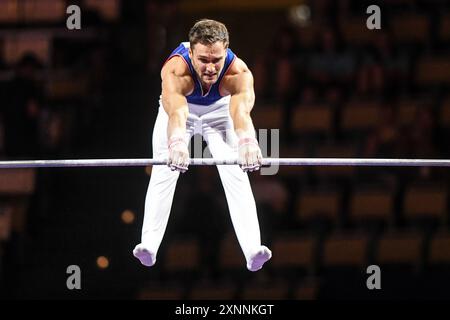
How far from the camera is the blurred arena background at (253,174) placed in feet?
35.9

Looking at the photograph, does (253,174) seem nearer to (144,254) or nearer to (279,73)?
(279,73)

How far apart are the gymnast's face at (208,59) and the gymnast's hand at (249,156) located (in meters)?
0.56

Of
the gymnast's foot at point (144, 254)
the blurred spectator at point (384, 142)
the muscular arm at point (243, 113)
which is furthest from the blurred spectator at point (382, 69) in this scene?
the gymnast's foot at point (144, 254)

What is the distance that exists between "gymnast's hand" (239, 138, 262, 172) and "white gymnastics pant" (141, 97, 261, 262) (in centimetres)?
51

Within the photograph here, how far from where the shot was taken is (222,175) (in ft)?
28.3

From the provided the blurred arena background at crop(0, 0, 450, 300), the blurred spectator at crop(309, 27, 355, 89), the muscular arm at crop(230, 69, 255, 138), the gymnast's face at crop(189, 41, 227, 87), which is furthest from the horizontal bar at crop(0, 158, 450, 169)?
the blurred spectator at crop(309, 27, 355, 89)

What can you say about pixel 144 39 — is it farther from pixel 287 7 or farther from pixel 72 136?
pixel 287 7

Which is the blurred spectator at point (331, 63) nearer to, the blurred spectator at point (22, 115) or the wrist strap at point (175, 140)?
the blurred spectator at point (22, 115)

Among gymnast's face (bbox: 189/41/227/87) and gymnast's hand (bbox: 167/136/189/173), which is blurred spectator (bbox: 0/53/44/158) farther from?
gymnast's hand (bbox: 167/136/189/173)

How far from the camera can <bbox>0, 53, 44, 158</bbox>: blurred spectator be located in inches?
442
